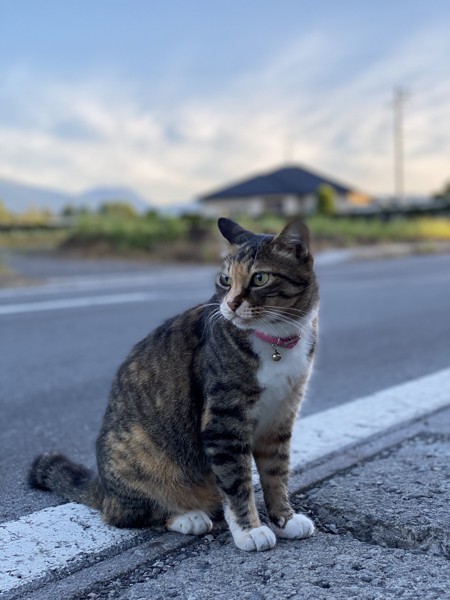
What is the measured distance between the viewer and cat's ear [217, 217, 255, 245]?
2.77 meters

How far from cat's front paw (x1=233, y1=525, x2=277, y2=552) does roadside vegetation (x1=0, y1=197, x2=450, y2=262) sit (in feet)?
40.2

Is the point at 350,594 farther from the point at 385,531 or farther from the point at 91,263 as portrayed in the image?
the point at 91,263

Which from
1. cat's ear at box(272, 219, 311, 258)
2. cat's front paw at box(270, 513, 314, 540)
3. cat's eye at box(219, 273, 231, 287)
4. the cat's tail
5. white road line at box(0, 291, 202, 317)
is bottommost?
cat's front paw at box(270, 513, 314, 540)

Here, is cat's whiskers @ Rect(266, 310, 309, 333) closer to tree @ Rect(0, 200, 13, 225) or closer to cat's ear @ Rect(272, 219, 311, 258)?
cat's ear @ Rect(272, 219, 311, 258)

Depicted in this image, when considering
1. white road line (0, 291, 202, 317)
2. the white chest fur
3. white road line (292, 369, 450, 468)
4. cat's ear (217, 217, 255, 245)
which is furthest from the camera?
white road line (0, 291, 202, 317)

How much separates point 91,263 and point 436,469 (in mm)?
13984

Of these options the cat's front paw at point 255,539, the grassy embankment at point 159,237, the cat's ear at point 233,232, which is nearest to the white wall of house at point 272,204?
the grassy embankment at point 159,237

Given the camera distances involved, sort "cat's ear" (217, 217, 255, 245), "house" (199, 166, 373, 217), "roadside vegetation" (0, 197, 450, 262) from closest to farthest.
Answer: "cat's ear" (217, 217, 255, 245) < "roadside vegetation" (0, 197, 450, 262) < "house" (199, 166, 373, 217)

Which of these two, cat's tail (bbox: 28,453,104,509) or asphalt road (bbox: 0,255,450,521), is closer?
cat's tail (bbox: 28,453,104,509)

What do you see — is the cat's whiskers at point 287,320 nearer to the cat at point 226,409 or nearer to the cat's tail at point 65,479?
the cat at point 226,409

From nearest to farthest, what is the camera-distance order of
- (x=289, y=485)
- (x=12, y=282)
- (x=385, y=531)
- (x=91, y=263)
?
1. (x=385, y=531)
2. (x=289, y=485)
3. (x=12, y=282)
4. (x=91, y=263)

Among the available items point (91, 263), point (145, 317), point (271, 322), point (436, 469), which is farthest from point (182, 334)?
point (91, 263)

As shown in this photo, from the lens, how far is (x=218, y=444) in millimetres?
2477

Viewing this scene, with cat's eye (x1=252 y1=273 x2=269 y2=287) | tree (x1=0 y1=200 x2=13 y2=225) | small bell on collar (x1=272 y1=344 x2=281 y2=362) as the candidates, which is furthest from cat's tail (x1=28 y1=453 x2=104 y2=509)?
tree (x1=0 y1=200 x2=13 y2=225)
